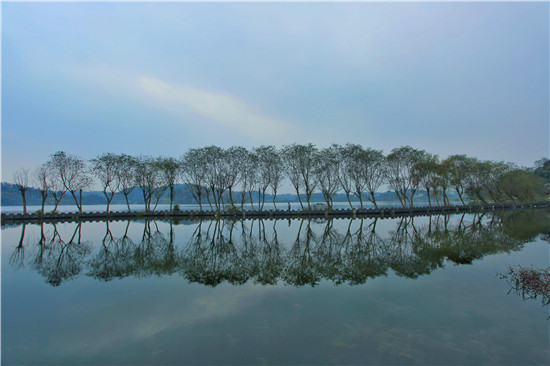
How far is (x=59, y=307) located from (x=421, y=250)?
1855 centimetres

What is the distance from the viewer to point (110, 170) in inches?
1892

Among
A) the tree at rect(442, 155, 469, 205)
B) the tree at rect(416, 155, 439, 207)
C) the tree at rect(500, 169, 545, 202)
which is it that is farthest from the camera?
the tree at rect(500, 169, 545, 202)

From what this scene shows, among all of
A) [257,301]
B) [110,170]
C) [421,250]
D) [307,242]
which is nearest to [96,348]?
[257,301]

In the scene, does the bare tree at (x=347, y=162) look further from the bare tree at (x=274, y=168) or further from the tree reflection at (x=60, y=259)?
the tree reflection at (x=60, y=259)

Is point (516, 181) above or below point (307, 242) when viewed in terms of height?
above

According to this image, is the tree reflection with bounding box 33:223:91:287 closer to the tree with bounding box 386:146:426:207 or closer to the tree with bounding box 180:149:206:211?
the tree with bounding box 180:149:206:211

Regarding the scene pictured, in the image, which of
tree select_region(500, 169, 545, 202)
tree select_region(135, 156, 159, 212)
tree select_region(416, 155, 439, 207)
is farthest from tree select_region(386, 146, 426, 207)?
tree select_region(135, 156, 159, 212)

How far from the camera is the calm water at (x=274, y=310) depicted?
570cm

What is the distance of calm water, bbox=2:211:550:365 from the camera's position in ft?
18.7

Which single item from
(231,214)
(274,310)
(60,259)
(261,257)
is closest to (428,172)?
(231,214)

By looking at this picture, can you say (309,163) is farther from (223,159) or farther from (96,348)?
(96,348)

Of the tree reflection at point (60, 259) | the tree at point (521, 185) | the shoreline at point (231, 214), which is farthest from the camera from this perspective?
the tree at point (521, 185)

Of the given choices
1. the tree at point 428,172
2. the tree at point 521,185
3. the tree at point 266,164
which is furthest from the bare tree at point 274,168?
the tree at point 521,185

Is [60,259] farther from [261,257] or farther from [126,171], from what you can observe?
[126,171]
